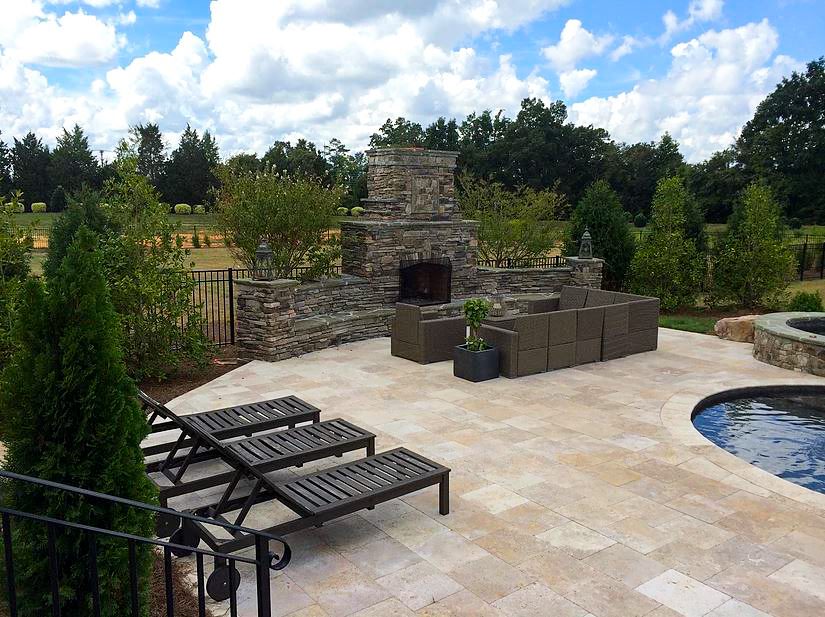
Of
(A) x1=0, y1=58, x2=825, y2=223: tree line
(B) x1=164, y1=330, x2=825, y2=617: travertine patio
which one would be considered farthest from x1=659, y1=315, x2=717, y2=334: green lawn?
(A) x1=0, y1=58, x2=825, y2=223: tree line

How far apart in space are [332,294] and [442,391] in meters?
3.97

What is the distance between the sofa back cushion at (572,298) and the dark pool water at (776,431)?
3.99 meters

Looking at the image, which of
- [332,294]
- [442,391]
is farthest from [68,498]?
[332,294]

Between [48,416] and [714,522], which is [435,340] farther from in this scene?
[48,416]

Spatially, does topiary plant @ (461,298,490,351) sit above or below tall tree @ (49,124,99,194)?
below

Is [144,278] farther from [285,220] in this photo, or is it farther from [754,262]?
[754,262]

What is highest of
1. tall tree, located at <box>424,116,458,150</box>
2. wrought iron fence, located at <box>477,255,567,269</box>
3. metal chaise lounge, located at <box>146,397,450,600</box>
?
tall tree, located at <box>424,116,458,150</box>

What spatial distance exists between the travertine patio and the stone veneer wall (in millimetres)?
4052

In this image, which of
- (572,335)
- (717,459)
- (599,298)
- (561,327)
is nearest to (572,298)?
(599,298)

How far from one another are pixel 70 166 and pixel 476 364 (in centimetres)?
4645

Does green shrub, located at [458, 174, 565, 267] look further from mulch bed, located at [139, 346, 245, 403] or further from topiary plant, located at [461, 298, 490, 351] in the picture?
mulch bed, located at [139, 346, 245, 403]

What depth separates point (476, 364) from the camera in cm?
948

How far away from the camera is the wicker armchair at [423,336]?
10.5m

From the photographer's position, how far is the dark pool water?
22.2 feet
